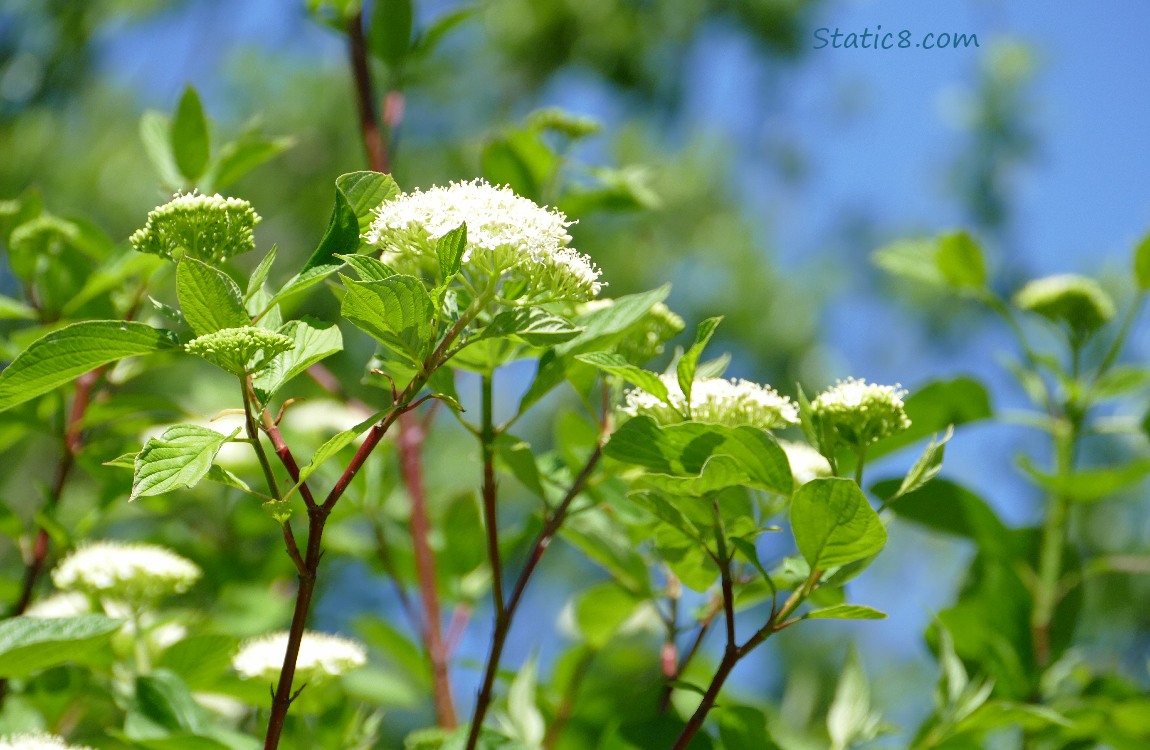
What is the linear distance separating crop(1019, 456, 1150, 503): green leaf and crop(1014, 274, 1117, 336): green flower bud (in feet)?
0.49

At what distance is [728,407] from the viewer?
2.05 ft

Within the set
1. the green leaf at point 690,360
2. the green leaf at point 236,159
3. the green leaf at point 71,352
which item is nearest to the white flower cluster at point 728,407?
the green leaf at point 690,360

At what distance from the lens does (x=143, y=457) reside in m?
0.45

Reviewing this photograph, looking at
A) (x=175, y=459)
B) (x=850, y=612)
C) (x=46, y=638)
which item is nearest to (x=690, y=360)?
(x=850, y=612)

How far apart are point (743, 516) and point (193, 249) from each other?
1.14 ft

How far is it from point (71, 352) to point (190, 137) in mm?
469

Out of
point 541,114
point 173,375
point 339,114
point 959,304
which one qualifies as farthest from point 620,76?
point 541,114

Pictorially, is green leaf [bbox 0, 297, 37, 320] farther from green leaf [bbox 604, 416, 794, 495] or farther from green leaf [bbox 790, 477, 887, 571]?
green leaf [bbox 790, 477, 887, 571]

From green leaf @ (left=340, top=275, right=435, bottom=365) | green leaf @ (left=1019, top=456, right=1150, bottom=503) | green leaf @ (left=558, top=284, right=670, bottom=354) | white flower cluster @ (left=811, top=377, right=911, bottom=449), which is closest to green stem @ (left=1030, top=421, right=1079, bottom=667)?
green leaf @ (left=1019, top=456, right=1150, bottom=503)

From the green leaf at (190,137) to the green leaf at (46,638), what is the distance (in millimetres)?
467

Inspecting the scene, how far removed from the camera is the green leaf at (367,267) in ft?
1.55

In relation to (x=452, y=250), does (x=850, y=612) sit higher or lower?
lower

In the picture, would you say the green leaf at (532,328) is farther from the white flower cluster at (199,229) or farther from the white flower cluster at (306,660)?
the white flower cluster at (306,660)

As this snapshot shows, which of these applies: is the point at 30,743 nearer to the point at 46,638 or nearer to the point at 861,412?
the point at 46,638
